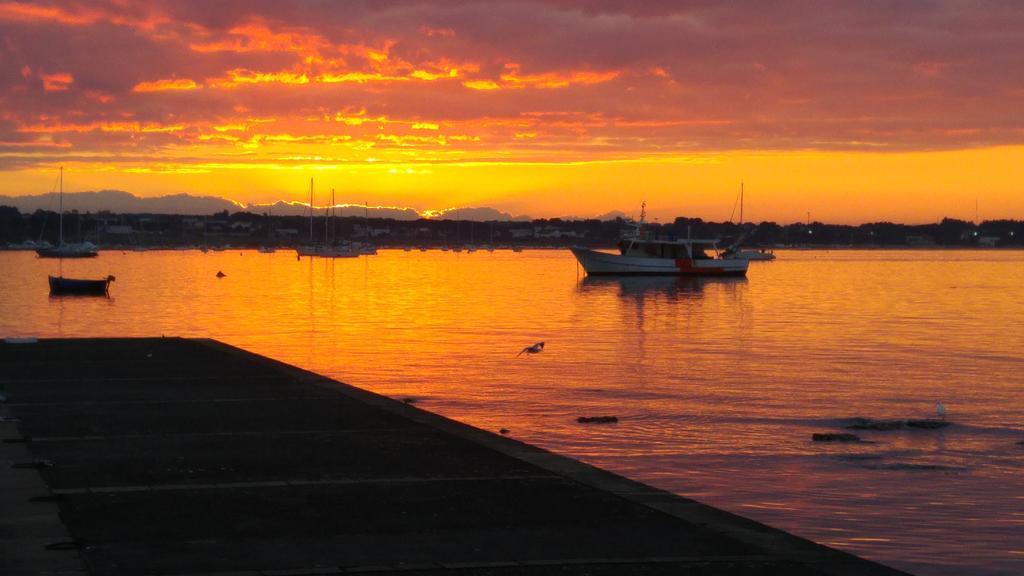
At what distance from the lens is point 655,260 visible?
106125 mm

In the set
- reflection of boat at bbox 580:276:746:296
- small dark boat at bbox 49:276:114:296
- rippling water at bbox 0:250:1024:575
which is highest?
rippling water at bbox 0:250:1024:575

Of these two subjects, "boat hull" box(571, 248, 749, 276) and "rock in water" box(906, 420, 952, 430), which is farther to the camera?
"boat hull" box(571, 248, 749, 276)

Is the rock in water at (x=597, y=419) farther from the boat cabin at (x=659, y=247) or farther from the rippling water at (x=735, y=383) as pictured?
the boat cabin at (x=659, y=247)

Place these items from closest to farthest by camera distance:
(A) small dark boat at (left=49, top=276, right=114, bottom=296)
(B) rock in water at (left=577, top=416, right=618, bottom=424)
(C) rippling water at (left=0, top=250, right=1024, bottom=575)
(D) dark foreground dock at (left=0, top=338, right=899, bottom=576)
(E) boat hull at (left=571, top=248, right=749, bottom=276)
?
(D) dark foreground dock at (left=0, top=338, right=899, bottom=576) < (C) rippling water at (left=0, top=250, right=1024, bottom=575) < (B) rock in water at (left=577, top=416, right=618, bottom=424) < (A) small dark boat at (left=49, top=276, right=114, bottom=296) < (E) boat hull at (left=571, top=248, right=749, bottom=276)

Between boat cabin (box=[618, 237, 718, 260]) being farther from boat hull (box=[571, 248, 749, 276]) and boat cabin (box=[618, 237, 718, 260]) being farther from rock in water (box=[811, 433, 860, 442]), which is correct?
rock in water (box=[811, 433, 860, 442])

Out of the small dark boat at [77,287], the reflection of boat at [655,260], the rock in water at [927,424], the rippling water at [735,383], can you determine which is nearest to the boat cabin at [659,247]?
the reflection of boat at [655,260]

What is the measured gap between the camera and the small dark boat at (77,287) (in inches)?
3009

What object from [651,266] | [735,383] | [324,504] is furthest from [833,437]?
[651,266]

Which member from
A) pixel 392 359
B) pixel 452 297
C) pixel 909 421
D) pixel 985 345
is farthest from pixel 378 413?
pixel 452 297

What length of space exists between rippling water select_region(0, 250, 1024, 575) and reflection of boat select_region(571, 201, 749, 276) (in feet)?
113

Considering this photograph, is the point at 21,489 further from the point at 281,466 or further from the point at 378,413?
the point at 378,413

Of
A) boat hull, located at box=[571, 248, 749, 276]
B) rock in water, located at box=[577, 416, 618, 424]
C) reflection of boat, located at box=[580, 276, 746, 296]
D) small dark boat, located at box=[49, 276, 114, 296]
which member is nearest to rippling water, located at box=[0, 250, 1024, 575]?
rock in water, located at box=[577, 416, 618, 424]

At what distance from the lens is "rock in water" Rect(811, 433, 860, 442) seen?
1895 centimetres

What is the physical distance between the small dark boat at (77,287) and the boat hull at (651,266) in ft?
149
